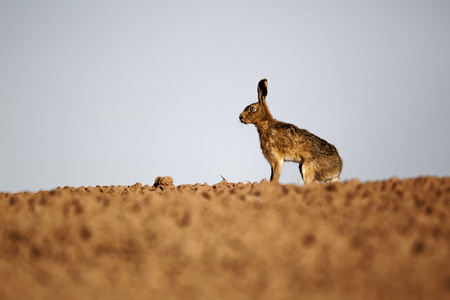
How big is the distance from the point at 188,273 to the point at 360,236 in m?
1.78

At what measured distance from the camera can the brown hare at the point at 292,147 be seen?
9828mm

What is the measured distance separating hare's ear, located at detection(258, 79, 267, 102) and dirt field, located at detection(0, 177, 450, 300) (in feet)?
15.8

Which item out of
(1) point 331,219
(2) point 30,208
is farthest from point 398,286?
(2) point 30,208

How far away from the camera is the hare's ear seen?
10535mm

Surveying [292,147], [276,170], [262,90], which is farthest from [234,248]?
[262,90]

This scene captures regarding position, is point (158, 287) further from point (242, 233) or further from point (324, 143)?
point (324, 143)

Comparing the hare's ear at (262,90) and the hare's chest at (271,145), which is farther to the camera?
the hare's ear at (262,90)

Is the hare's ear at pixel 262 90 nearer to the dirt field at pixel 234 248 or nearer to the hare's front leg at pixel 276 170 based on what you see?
the hare's front leg at pixel 276 170

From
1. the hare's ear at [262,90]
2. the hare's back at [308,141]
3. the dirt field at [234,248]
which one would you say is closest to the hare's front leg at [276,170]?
the hare's back at [308,141]

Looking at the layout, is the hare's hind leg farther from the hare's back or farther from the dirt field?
the dirt field

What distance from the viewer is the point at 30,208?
6.42 meters

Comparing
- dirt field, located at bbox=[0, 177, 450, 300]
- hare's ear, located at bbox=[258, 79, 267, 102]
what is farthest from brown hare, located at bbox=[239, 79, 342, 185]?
dirt field, located at bbox=[0, 177, 450, 300]

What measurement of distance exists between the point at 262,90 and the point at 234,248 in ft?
22.5

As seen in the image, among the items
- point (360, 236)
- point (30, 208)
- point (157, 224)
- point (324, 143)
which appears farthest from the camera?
point (324, 143)
